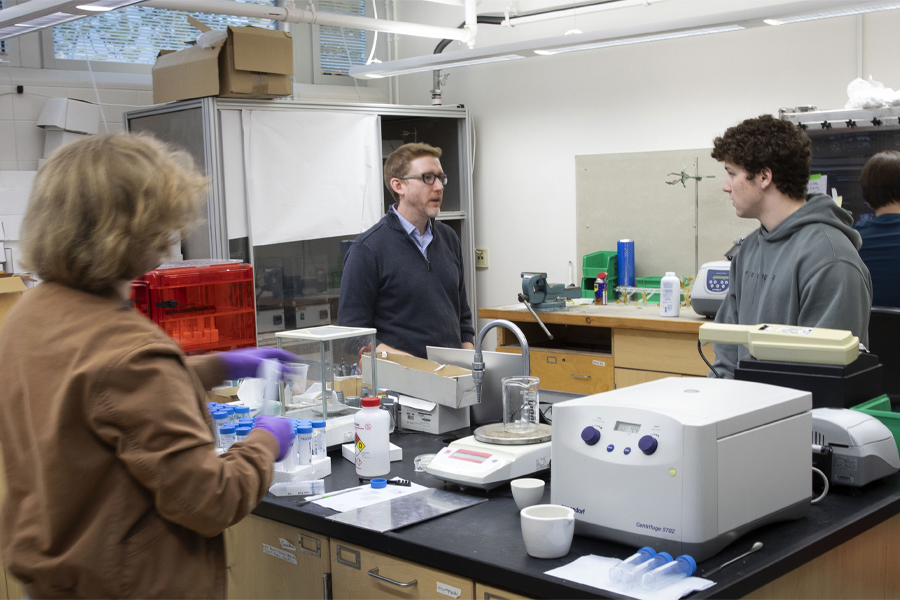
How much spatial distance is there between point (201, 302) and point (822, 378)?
98.1 inches

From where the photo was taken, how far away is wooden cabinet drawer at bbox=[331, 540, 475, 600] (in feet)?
5.02

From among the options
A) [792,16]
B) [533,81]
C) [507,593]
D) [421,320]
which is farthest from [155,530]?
[533,81]

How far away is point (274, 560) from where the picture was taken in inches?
75.4

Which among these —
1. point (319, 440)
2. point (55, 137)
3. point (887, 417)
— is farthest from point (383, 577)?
point (55, 137)

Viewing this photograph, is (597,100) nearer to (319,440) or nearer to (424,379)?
(424,379)

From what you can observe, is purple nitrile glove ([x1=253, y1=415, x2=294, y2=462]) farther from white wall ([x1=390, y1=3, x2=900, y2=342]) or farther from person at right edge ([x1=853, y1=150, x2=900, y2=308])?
white wall ([x1=390, y1=3, x2=900, y2=342])

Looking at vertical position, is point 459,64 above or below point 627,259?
above

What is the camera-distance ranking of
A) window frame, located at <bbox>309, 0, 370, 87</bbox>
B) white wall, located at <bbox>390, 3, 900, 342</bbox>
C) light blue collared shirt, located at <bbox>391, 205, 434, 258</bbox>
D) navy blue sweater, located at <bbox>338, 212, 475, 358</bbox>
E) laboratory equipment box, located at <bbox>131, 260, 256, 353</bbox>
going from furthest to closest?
1. window frame, located at <bbox>309, 0, 370, 87</bbox>
2. white wall, located at <bbox>390, 3, 900, 342</bbox>
3. laboratory equipment box, located at <bbox>131, 260, 256, 353</bbox>
4. light blue collared shirt, located at <bbox>391, 205, 434, 258</bbox>
5. navy blue sweater, located at <bbox>338, 212, 475, 358</bbox>

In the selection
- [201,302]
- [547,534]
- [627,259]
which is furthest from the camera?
[627,259]

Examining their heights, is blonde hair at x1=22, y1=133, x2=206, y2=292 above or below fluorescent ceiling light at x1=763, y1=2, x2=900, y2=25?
below

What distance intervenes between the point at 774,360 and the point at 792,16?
191 centimetres

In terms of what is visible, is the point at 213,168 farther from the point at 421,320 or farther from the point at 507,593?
the point at 507,593

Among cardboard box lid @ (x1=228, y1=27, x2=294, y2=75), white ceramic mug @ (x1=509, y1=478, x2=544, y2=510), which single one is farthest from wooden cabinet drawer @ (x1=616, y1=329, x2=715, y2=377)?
white ceramic mug @ (x1=509, y1=478, x2=544, y2=510)

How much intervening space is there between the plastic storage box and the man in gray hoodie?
202cm
